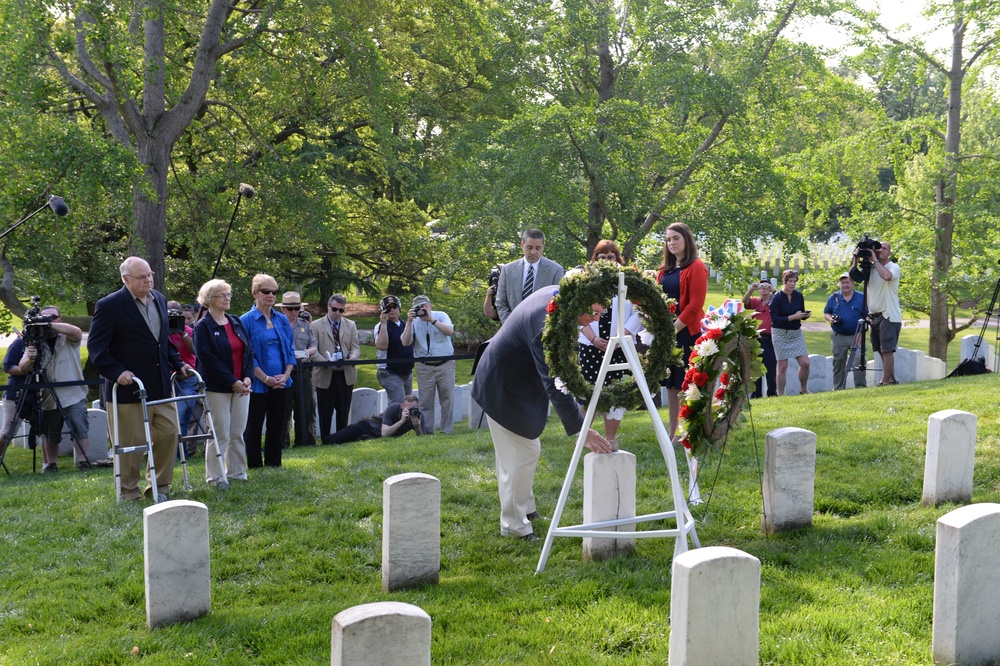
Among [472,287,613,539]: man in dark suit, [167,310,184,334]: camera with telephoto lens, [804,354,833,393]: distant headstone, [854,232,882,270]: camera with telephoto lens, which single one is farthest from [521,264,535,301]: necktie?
[804,354,833,393]: distant headstone

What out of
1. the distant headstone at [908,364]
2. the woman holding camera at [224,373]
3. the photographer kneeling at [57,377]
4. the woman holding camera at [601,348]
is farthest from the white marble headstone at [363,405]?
the distant headstone at [908,364]

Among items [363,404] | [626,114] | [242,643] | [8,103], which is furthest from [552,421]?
[8,103]

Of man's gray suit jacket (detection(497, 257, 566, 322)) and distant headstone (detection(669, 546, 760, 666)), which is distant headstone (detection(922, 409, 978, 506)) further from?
man's gray suit jacket (detection(497, 257, 566, 322))

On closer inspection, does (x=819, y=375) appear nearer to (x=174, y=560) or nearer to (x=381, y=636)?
(x=174, y=560)

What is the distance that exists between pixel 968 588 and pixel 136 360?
6.82m

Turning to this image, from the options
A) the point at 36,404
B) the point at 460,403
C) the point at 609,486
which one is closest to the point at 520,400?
the point at 609,486

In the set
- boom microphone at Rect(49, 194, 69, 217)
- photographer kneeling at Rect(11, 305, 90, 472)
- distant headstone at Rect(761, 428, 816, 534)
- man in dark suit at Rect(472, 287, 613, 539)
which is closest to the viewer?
man in dark suit at Rect(472, 287, 613, 539)

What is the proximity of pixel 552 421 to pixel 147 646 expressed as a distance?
25.2 ft

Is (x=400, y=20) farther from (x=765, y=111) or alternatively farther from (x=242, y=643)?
(x=242, y=643)

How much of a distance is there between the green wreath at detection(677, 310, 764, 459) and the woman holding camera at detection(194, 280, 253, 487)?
454cm

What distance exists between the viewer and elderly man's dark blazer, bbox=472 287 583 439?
6.26m

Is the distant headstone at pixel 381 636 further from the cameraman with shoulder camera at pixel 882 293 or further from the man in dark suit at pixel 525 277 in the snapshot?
the cameraman with shoulder camera at pixel 882 293

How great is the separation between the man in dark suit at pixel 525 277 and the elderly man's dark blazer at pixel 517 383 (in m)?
2.98

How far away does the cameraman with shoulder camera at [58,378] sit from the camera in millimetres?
10906
